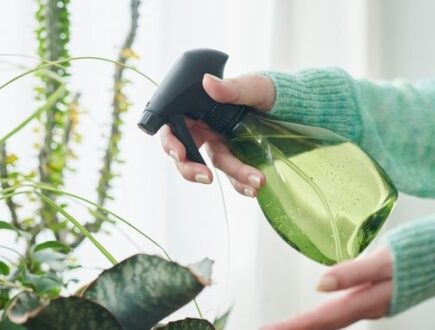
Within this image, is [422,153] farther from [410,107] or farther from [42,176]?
[42,176]

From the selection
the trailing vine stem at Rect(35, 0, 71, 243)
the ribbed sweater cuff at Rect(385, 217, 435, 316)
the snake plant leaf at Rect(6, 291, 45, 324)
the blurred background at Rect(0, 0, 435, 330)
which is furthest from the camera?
the blurred background at Rect(0, 0, 435, 330)

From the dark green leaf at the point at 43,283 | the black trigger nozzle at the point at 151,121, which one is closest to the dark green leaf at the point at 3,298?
the dark green leaf at the point at 43,283

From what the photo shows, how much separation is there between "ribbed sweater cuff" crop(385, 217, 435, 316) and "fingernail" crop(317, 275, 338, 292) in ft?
0.21

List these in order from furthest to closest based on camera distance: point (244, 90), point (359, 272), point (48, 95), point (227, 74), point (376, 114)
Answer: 1. point (227, 74)
2. point (48, 95)
3. point (376, 114)
4. point (244, 90)
5. point (359, 272)

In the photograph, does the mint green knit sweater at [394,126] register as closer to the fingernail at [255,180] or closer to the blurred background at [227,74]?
the fingernail at [255,180]

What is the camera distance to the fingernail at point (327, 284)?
308mm

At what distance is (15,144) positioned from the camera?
83 cm

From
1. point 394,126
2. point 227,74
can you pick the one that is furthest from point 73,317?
point 227,74

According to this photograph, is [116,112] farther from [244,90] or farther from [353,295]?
[353,295]

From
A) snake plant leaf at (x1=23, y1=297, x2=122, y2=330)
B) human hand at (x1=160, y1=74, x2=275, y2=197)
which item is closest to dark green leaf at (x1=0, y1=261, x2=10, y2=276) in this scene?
human hand at (x1=160, y1=74, x2=275, y2=197)

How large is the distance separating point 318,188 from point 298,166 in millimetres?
19

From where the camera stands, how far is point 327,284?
311 millimetres

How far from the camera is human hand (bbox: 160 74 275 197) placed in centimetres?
41

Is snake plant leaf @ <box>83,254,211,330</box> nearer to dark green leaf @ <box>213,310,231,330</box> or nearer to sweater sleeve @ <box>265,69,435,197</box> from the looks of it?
dark green leaf @ <box>213,310,231,330</box>
